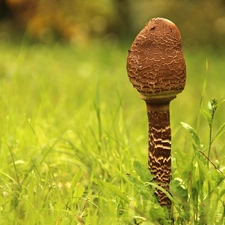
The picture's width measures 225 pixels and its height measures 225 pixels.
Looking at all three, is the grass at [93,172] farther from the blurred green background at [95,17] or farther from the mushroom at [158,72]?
the blurred green background at [95,17]

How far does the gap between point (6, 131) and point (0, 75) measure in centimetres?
340

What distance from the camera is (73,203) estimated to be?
2.18 meters

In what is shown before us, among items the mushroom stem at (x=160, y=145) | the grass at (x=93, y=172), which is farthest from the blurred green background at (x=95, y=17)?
the mushroom stem at (x=160, y=145)

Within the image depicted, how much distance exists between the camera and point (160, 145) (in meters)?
2.16

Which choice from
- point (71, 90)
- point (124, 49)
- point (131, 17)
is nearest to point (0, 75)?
point (71, 90)

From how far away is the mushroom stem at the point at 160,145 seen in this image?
214 centimetres

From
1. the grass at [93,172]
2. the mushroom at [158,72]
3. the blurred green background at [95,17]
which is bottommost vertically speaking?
the grass at [93,172]

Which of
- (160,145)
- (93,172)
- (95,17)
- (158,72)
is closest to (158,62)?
(158,72)

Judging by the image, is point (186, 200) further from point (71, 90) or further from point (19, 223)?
point (71, 90)

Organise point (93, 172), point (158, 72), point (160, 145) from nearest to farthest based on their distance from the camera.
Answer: point (158, 72) → point (160, 145) → point (93, 172)

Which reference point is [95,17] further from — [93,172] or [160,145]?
[160,145]

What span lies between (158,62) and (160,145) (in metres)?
0.37

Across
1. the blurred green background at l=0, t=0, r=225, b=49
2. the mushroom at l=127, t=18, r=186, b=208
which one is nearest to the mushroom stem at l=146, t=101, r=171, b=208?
the mushroom at l=127, t=18, r=186, b=208

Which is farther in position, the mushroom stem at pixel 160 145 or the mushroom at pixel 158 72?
the mushroom stem at pixel 160 145
